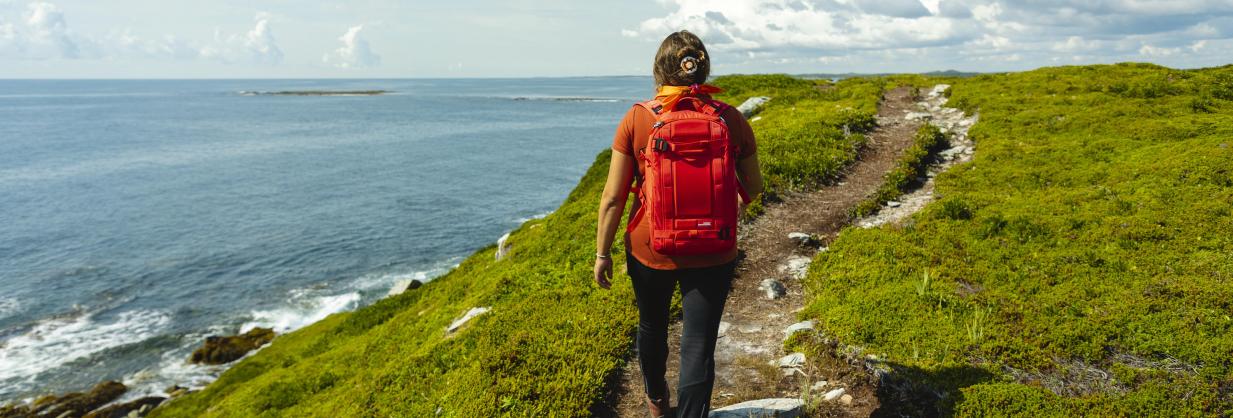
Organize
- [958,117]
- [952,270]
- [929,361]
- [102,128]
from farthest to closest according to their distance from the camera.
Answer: [102,128]
[958,117]
[952,270]
[929,361]

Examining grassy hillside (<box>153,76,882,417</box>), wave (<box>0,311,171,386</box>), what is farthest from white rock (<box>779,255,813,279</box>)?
wave (<box>0,311,171,386</box>)

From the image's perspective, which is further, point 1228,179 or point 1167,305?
point 1228,179

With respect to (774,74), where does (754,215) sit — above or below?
below

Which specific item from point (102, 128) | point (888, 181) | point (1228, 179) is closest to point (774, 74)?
point (888, 181)

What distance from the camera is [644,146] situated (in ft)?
14.0

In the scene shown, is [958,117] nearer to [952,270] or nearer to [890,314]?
[952,270]

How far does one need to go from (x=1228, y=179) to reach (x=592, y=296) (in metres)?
13.6

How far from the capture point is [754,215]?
12953mm

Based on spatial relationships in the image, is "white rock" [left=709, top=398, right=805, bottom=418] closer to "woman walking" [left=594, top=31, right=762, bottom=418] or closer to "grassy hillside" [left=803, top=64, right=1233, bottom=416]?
"grassy hillside" [left=803, top=64, right=1233, bottom=416]

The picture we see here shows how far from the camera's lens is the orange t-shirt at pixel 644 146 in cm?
425

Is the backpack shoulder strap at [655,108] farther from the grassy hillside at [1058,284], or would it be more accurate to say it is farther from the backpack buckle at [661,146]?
the grassy hillside at [1058,284]

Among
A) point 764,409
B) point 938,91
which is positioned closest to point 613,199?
point 764,409

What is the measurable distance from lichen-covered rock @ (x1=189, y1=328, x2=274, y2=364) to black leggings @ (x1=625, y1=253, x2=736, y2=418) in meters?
26.0

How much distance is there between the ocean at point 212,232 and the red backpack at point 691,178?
83.1 ft
